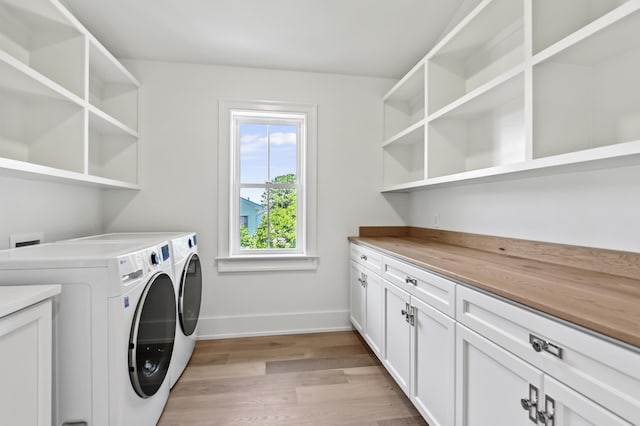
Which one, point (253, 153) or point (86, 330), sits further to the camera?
point (253, 153)

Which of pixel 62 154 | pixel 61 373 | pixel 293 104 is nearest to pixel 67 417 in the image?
pixel 61 373

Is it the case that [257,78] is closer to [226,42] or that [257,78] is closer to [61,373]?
[226,42]

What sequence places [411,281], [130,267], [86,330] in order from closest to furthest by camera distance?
[86,330]
[130,267]
[411,281]

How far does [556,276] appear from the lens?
→ 119 cm

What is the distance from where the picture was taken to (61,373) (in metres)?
1.18

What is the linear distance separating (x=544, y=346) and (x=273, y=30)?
2.57 m

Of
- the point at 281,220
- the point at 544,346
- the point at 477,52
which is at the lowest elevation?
the point at 544,346

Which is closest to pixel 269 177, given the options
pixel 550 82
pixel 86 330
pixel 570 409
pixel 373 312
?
pixel 373 312

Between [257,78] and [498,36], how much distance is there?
1.91 meters

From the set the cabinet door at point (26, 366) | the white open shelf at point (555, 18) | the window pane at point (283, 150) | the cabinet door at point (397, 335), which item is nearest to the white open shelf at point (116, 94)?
the window pane at point (283, 150)

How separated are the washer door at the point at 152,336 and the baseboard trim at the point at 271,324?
2.88 feet

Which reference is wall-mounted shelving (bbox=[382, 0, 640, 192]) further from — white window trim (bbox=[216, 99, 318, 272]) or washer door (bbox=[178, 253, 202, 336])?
washer door (bbox=[178, 253, 202, 336])

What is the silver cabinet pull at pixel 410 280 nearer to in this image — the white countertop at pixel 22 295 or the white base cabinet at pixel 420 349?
the white base cabinet at pixel 420 349

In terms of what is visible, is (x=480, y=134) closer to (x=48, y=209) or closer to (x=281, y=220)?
(x=281, y=220)
